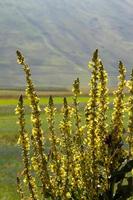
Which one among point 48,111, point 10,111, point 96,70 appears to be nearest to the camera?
point 96,70

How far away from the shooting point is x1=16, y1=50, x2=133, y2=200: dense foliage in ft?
22.8

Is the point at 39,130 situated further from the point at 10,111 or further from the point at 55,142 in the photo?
the point at 10,111

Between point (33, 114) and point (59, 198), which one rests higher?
point (33, 114)

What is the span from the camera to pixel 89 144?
7.03 m

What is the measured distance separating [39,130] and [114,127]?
0.90 metres

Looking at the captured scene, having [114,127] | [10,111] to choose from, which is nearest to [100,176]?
[114,127]

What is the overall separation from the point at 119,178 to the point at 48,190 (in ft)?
2.93

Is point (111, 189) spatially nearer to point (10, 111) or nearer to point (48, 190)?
point (48, 190)

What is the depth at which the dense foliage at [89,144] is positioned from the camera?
273 inches

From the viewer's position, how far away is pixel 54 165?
25.0ft

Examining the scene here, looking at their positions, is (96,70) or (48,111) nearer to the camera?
(96,70)

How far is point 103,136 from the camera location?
7.17 meters

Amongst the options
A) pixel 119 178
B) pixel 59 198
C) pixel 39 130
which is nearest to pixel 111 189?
pixel 119 178

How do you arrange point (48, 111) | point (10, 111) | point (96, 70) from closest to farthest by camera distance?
1. point (96, 70)
2. point (48, 111)
3. point (10, 111)
